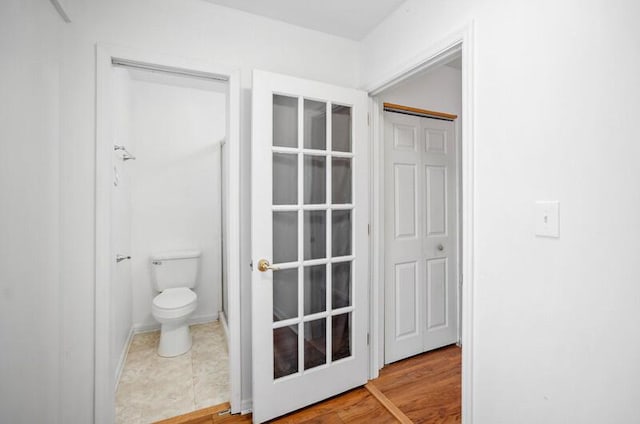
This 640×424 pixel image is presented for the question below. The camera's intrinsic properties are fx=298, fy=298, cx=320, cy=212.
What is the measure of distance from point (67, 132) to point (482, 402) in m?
2.33

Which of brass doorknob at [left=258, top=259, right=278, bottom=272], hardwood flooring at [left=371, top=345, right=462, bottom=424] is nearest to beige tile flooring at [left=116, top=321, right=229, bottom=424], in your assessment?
brass doorknob at [left=258, top=259, right=278, bottom=272]

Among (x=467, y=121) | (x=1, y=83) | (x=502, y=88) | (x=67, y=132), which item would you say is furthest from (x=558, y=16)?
(x=67, y=132)

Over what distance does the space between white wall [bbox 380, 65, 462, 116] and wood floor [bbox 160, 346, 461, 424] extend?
6.90ft

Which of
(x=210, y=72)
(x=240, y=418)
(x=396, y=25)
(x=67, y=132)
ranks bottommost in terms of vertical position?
(x=240, y=418)

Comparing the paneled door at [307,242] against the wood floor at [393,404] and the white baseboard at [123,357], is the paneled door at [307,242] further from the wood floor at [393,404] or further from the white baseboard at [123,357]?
the white baseboard at [123,357]

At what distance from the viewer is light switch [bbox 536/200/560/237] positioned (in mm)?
1043

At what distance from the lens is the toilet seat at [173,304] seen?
8.03 ft

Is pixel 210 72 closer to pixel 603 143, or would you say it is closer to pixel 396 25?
pixel 396 25

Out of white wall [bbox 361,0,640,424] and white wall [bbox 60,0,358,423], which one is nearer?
white wall [bbox 361,0,640,424]

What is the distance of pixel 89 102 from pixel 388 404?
2.44 metres

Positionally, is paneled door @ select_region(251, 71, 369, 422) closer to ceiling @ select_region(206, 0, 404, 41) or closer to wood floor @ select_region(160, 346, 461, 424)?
wood floor @ select_region(160, 346, 461, 424)

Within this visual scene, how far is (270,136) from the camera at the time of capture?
5.82ft

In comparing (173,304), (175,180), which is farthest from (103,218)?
(175,180)

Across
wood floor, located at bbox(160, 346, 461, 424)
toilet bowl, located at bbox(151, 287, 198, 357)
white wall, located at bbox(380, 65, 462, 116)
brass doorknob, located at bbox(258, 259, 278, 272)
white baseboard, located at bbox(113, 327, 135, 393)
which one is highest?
white wall, located at bbox(380, 65, 462, 116)
